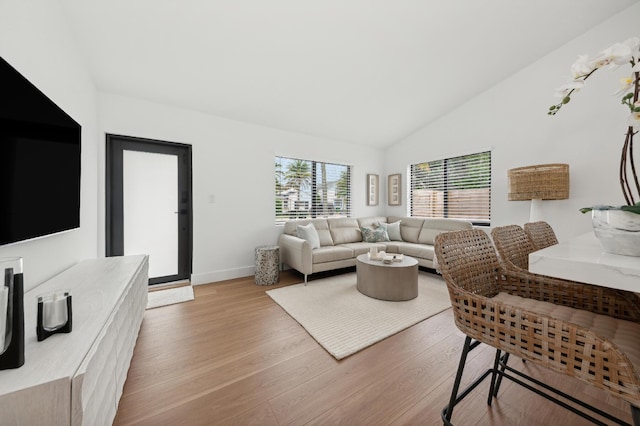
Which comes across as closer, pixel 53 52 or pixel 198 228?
pixel 53 52

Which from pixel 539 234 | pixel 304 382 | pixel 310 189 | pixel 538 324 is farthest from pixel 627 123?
pixel 310 189

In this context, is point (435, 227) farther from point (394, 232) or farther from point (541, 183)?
point (541, 183)

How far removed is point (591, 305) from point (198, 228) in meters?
3.74

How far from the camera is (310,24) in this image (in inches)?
90.5

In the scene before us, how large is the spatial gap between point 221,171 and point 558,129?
14.9 feet

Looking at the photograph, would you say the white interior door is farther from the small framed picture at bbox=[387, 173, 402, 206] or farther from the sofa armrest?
the small framed picture at bbox=[387, 173, 402, 206]

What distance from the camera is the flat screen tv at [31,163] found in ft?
3.51

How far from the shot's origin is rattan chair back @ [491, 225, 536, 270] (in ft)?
4.53

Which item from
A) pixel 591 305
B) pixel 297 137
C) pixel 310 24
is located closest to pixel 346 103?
pixel 297 137

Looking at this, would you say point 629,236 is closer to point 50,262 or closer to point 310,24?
point 310,24

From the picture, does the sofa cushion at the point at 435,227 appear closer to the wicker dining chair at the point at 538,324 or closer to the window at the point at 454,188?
the window at the point at 454,188

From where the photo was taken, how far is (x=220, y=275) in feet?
11.5

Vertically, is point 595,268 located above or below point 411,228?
above

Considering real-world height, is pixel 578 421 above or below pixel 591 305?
below
